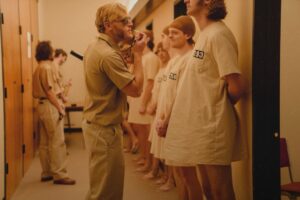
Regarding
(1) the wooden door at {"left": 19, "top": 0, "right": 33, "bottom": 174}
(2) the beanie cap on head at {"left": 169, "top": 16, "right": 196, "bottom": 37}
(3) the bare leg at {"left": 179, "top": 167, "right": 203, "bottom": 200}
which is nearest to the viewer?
(3) the bare leg at {"left": 179, "top": 167, "right": 203, "bottom": 200}

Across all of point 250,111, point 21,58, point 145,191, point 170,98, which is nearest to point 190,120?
point 250,111

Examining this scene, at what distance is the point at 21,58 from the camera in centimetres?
402

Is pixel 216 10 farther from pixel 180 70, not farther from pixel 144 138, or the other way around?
pixel 144 138

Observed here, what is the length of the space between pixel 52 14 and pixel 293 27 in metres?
→ 5.69

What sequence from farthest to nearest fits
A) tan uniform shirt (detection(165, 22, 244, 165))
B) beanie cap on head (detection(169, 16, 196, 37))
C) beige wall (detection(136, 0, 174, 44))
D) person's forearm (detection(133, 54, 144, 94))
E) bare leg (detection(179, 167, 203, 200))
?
beige wall (detection(136, 0, 174, 44)) → beanie cap on head (detection(169, 16, 196, 37)) → bare leg (detection(179, 167, 203, 200)) → person's forearm (detection(133, 54, 144, 94)) → tan uniform shirt (detection(165, 22, 244, 165))

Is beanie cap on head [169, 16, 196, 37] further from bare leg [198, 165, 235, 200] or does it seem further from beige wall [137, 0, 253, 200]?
bare leg [198, 165, 235, 200]

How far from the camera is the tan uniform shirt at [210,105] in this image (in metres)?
1.79

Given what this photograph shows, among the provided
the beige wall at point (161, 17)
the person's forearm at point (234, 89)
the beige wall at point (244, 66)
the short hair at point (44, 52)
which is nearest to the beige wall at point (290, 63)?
the beige wall at point (244, 66)

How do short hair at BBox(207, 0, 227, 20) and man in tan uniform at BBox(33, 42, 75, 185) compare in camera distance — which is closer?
short hair at BBox(207, 0, 227, 20)

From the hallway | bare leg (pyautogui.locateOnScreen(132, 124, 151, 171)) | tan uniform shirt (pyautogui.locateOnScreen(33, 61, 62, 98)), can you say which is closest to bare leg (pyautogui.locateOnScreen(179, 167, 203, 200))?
the hallway

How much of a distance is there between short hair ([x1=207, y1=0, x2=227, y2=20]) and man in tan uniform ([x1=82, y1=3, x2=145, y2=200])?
469mm

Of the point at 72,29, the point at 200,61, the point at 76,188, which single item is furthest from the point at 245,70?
the point at 72,29

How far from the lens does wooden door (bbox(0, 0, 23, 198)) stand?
3166 millimetres

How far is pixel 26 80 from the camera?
4332 mm
